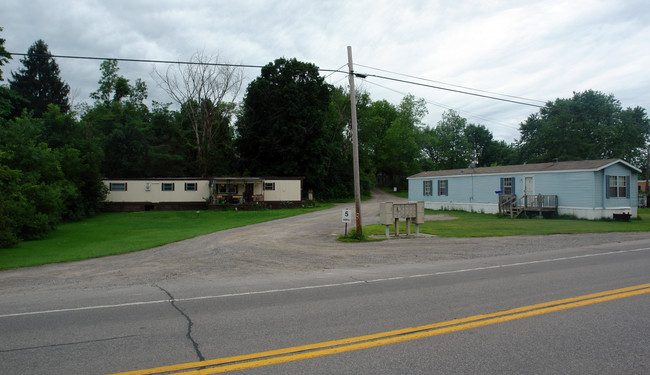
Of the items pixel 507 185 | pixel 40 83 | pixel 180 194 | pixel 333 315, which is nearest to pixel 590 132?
pixel 507 185

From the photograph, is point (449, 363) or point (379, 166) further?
point (379, 166)

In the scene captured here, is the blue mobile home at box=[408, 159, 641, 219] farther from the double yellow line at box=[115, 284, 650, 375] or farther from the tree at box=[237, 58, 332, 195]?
the double yellow line at box=[115, 284, 650, 375]

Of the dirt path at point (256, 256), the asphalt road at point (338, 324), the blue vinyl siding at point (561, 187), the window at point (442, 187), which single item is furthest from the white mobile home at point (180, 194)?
the asphalt road at point (338, 324)

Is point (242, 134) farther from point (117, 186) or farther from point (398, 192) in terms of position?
point (398, 192)

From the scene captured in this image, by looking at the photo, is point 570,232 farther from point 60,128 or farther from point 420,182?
point 60,128

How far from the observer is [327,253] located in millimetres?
12969

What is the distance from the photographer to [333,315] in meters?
5.59

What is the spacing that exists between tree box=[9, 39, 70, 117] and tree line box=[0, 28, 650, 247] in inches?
5.9

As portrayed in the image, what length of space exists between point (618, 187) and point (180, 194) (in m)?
34.0

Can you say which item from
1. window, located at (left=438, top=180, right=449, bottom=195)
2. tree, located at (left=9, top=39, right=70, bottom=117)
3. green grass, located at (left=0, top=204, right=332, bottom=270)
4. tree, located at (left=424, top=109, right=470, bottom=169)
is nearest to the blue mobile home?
window, located at (left=438, top=180, right=449, bottom=195)

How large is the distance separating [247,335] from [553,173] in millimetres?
26794

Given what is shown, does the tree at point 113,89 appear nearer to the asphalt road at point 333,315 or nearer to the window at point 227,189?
the window at point 227,189

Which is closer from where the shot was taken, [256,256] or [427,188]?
[256,256]

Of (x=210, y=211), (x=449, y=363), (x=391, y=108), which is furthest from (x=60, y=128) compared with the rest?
(x=391, y=108)
